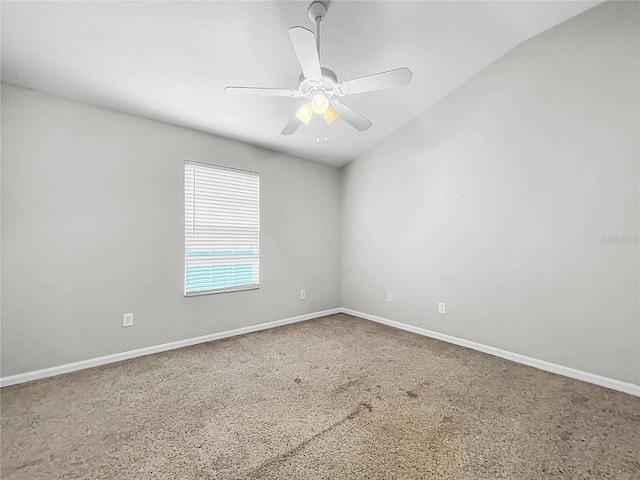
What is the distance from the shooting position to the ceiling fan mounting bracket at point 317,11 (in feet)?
6.18

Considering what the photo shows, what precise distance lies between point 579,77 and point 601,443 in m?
2.66

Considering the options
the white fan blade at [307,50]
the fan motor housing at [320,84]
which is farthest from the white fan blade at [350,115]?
the white fan blade at [307,50]

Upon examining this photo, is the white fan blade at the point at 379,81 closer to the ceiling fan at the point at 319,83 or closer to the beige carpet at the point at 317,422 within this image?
the ceiling fan at the point at 319,83

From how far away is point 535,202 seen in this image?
257cm

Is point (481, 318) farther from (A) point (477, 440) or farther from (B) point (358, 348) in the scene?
(A) point (477, 440)

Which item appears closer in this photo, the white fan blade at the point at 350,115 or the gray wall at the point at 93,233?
the white fan blade at the point at 350,115

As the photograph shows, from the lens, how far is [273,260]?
3.77 meters

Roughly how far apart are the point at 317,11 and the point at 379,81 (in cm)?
71

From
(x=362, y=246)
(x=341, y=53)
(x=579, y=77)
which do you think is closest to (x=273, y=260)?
(x=362, y=246)

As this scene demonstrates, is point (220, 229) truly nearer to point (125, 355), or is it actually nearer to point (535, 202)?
point (125, 355)

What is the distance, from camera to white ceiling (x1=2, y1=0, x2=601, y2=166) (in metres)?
1.82

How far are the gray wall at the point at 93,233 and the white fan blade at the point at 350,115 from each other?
1.75 meters

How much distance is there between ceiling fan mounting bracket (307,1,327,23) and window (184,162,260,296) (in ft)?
6.29

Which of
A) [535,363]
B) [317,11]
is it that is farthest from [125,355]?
[535,363]
